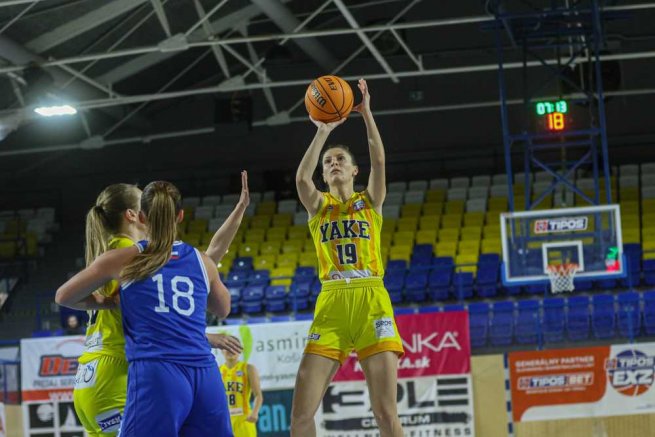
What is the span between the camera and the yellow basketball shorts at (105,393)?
632 cm

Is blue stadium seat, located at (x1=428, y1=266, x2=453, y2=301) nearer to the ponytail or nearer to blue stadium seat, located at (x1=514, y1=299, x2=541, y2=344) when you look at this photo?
blue stadium seat, located at (x1=514, y1=299, x2=541, y2=344)

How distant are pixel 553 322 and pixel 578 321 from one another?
0.41 m

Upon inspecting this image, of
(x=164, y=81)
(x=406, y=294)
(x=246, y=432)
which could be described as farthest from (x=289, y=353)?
(x=164, y=81)

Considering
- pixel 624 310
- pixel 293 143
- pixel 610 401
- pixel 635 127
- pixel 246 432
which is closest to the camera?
pixel 246 432

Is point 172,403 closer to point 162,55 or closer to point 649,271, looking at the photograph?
point 649,271

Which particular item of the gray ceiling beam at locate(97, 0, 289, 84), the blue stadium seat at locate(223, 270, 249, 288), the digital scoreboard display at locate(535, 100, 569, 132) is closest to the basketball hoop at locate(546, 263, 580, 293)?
the digital scoreboard display at locate(535, 100, 569, 132)

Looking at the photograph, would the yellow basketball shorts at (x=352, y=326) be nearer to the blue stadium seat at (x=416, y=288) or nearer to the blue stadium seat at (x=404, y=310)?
the blue stadium seat at (x=404, y=310)

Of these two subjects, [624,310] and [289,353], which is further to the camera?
[624,310]

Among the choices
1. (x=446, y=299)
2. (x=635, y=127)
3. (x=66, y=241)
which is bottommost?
(x=446, y=299)

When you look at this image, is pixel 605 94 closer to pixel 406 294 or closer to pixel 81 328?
pixel 406 294

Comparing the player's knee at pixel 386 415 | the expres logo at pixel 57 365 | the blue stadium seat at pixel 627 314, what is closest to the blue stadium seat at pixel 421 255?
the blue stadium seat at pixel 627 314

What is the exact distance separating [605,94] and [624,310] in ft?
25.7

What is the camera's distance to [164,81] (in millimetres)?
27906

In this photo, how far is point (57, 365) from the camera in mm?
17484
